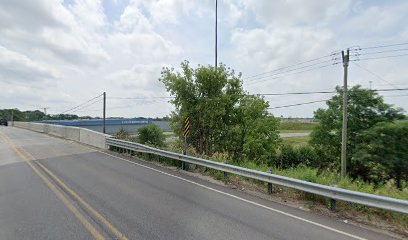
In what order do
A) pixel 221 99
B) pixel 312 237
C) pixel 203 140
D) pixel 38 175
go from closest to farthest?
pixel 312 237 → pixel 38 175 → pixel 221 99 → pixel 203 140

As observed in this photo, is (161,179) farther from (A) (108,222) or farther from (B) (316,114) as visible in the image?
(B) (316,114)

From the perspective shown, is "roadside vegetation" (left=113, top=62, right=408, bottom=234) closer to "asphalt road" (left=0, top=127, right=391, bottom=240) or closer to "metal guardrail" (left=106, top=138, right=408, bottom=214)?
"metal guardrail" (left=106, top=138, right=408, bottom=214)

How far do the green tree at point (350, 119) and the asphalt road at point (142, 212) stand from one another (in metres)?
17.9

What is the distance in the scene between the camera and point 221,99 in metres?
22.0

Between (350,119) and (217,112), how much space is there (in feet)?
35.7

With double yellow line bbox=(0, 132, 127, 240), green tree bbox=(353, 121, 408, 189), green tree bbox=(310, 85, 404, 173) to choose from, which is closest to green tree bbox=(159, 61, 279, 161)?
green tree bbox=(310, 85, 404, 173)

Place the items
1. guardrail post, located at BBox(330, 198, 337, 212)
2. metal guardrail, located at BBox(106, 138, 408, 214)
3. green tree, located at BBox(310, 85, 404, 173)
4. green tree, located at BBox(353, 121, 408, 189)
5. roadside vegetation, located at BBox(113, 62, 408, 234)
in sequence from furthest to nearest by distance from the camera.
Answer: green tree, located at BBox(310, 85, 404, 173), roadside vegetation, located at BBox(113, 62, 408, 234), green tree, located at BBox(353, 121, 408, 189), guardrail post, located at BBox(330, 198, 337, 212), metal guardrail, located at BBox(106, 138, 408, 214)

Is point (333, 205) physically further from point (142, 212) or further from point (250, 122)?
point (250, 122)

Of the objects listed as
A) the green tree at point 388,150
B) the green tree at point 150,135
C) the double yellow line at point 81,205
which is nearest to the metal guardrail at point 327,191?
the double yellow line at point 81,205

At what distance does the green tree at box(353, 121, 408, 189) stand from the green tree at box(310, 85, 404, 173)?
1710 mm

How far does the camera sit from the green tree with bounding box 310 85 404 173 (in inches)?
892

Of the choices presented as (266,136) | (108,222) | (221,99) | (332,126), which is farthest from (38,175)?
(332,126)

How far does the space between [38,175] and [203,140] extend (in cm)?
1433

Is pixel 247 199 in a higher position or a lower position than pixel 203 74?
lower
